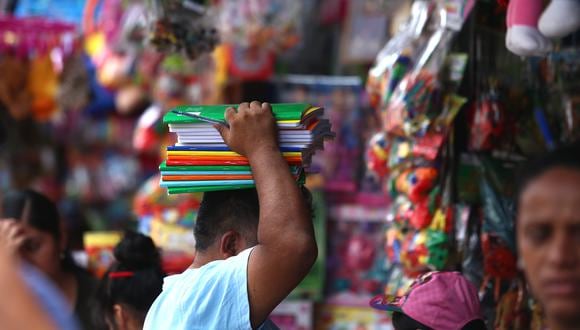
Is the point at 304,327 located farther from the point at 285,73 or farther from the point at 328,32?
the point at 328,32

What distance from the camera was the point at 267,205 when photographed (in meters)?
2.06

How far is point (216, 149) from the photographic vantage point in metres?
2.21

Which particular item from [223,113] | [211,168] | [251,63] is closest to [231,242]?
[211,168]

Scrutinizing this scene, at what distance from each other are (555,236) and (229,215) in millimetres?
917

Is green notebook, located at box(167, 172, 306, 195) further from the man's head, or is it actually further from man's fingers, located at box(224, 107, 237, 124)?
man's fingers, located at box(224, 107, 237, 124)

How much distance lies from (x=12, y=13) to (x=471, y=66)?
321cm

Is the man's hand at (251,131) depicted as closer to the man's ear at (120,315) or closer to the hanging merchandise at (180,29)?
the man's ear at (120,315)

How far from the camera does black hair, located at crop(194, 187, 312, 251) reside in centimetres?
222

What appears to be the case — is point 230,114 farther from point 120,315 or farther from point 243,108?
point 120,315

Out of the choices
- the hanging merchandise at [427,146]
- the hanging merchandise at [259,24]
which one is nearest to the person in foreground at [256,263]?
the hanging merchandise at [427,146]

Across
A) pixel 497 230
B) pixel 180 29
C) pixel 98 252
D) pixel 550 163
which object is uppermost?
pixel 180 29

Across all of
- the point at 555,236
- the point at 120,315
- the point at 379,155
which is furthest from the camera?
the point at 379,155

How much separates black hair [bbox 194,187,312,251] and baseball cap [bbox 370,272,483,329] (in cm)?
41

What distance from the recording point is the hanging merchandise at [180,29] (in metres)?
3.81
